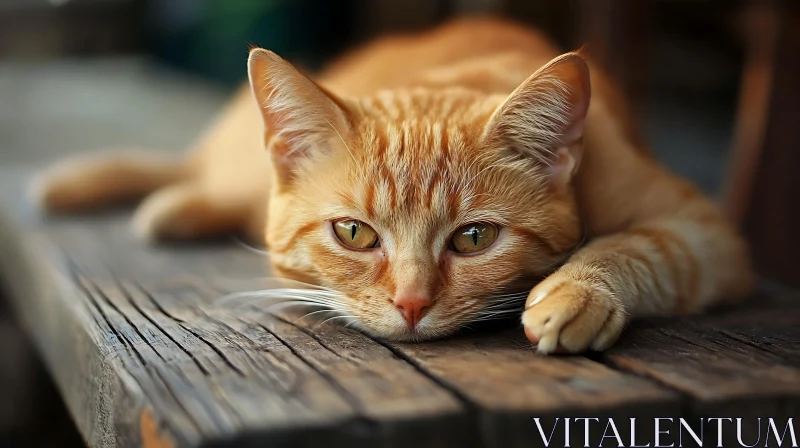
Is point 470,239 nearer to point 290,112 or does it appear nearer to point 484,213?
point 484,213

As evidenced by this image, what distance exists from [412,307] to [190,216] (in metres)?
1.12

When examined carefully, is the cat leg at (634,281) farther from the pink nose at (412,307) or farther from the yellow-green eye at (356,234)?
the yellow-green eye at (356,234)

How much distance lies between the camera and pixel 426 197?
4.76 feet

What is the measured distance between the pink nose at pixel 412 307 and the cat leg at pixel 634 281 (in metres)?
0.16

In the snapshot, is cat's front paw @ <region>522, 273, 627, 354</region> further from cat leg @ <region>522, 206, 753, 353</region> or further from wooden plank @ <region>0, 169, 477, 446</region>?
wooden plank @ <region>0, 169, 477, 446</region>

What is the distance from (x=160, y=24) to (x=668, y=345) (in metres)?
7.02

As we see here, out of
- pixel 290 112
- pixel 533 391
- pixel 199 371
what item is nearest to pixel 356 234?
pixel 290 112

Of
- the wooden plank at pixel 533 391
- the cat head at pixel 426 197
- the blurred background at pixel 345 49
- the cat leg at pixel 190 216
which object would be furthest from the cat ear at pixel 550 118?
the cat leg at pixel 190 216

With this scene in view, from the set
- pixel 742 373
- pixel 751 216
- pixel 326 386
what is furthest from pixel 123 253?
pixel 751 216

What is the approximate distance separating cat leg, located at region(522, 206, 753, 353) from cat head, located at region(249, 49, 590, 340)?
10 centimetres

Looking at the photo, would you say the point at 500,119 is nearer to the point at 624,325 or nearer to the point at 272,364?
the point at 624,325

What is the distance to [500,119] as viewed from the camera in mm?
1522

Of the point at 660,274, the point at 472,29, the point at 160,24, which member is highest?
the point at 160,24

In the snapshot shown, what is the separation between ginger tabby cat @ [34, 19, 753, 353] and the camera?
142 centimetres
